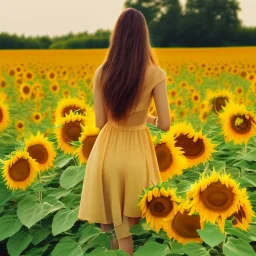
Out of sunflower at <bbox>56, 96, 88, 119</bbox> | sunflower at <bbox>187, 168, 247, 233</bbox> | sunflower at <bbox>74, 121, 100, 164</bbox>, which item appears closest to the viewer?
sunflower at <bbox>187, 168, 247, 233</bbox>

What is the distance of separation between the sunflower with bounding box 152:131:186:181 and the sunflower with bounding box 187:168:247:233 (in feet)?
1.82

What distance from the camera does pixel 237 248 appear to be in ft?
9.85

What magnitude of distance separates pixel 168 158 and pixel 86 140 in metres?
0.52

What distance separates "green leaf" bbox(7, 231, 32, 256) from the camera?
387 centimetres

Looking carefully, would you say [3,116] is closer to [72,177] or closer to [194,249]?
[72,177]

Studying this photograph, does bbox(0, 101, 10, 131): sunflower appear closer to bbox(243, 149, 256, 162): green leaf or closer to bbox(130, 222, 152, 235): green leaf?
bbox(243, 149, 256, 162): green leaf

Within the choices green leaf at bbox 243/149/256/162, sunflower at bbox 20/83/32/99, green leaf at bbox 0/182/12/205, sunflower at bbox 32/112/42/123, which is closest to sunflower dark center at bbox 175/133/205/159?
green leaf at bbox 243/149/256/162

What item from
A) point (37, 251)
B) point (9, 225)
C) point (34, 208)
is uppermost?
point (34, 208)

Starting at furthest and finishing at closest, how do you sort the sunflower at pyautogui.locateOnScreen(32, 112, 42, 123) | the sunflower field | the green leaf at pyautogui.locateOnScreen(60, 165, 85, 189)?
the sunflower at pyautogui.locateOnScreen(32, 112, 42, 123) < the green leaf at pyautogui.locateOnScreen(60, 165, 85, 189) < the sunflower field

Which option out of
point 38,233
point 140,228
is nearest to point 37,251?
point 38,233

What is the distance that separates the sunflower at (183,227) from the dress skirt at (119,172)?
0.56 ft

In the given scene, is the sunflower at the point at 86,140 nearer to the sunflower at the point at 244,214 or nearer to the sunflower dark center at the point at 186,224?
the sunflower dark center at the point at 186,224

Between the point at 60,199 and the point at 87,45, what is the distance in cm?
2018

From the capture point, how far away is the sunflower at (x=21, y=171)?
3.84 m
